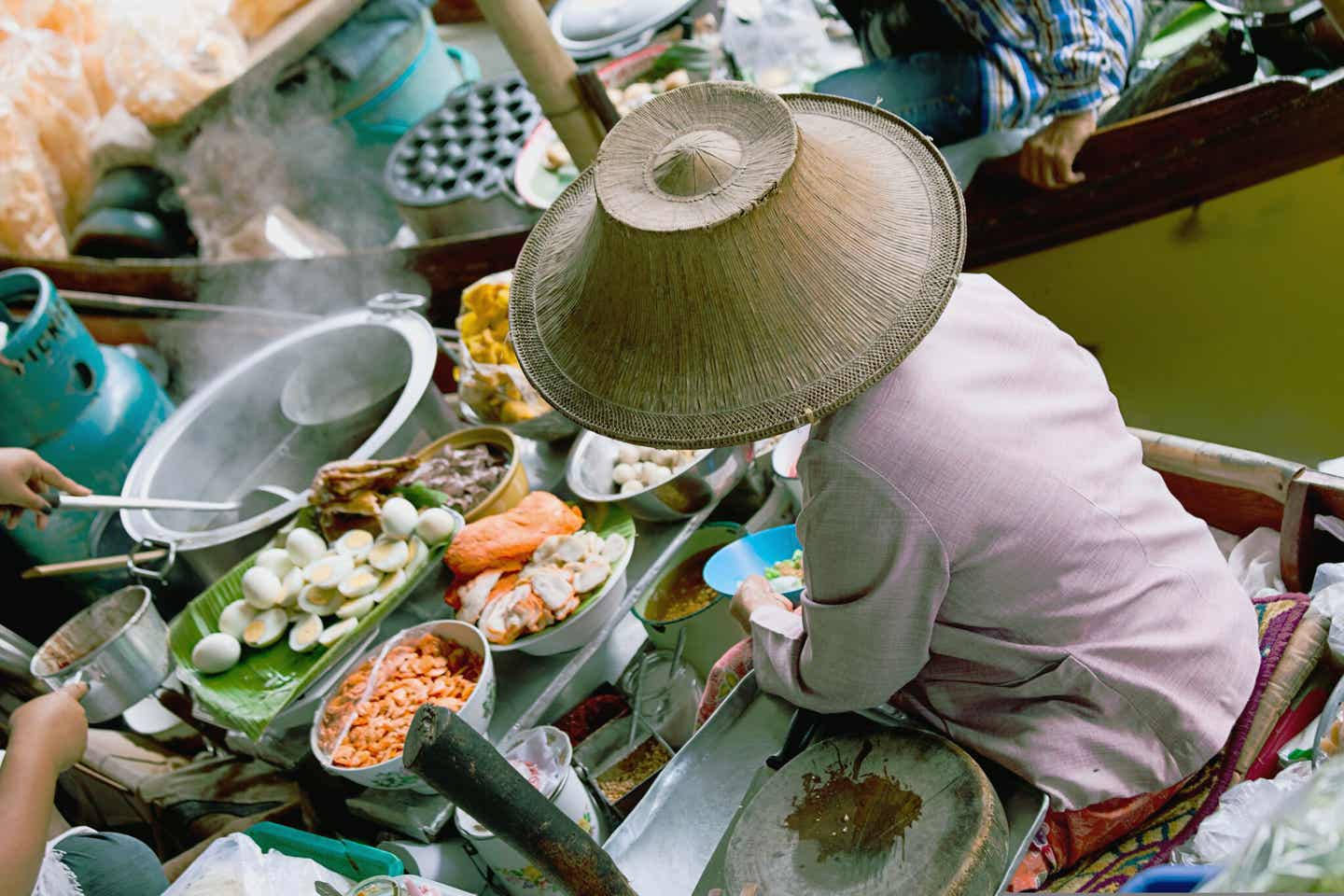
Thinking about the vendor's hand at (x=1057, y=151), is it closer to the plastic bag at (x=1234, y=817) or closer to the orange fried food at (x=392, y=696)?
the plastic bag at (x=1234, y=817)

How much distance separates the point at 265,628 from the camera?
2.52 metres

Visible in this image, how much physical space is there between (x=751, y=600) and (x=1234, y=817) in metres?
0.95

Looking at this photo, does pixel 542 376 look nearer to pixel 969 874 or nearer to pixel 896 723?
pixel 896 723

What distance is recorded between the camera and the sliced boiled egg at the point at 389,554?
8.43 ft

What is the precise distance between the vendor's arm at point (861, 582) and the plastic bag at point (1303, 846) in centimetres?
59

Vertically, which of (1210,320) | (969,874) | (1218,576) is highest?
(969,874)

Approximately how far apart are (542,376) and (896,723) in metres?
0.87

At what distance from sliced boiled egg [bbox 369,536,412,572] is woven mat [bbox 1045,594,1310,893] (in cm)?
174

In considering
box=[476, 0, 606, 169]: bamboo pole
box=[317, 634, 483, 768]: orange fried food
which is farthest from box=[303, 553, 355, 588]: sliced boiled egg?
box=[476, 0, 606, 169]: bamboo pole

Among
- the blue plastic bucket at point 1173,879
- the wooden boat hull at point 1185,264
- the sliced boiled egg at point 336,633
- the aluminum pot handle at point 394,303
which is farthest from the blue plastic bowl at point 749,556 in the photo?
the wooden boat hull at point 1185,264

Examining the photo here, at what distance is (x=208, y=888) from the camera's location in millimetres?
1696

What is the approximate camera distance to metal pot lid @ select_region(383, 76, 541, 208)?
4254 mm

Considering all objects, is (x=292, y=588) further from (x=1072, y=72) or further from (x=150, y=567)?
(x=1072, y=72)

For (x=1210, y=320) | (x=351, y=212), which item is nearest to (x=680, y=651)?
(x=1210, y=320)
